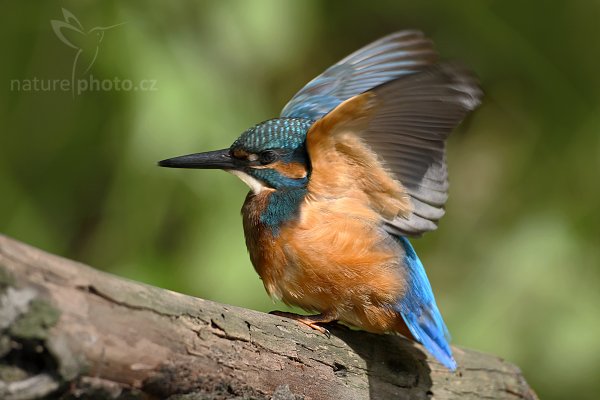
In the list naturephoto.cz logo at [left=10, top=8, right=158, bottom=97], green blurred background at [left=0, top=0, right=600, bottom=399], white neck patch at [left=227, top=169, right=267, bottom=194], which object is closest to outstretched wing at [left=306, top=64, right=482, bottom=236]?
white neck patch at [left=227, top=169, right=267, bottom=194]

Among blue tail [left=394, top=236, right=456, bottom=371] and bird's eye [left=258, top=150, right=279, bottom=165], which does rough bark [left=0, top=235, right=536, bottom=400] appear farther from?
bird's eye [left=258, top=150, right=279, bottom=165]

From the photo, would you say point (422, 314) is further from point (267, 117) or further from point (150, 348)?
point (267, 117)

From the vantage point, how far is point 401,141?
2428mm

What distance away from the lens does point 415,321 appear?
2.57 metres

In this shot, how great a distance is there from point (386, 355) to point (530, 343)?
1351 millimetres

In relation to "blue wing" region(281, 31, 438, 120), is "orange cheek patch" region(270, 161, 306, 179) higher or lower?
lower

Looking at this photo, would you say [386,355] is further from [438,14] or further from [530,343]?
[438,14]

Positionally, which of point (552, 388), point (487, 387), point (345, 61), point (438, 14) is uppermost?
point (438, 14)

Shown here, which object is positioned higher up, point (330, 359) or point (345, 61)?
point (345, 61)

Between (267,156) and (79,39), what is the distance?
125cm

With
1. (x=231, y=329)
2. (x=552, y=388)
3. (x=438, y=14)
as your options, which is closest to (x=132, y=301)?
(x=231, y=329)

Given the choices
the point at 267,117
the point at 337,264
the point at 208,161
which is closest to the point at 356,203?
the point at 337,264

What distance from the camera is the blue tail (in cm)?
249

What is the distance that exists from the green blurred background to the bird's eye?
63cm
